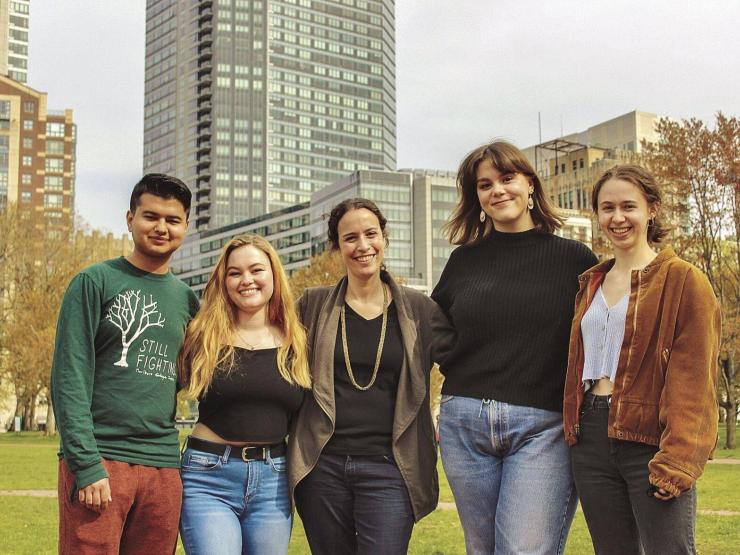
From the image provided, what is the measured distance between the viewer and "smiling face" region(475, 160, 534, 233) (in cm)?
474

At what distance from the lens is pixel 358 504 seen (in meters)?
4.65

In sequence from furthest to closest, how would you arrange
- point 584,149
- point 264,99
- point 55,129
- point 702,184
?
point 264,99 < point 55,129 < point 584,149 < point 702,184

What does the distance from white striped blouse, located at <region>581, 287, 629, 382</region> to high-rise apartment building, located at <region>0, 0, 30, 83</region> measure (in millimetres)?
152481

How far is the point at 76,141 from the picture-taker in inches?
5728

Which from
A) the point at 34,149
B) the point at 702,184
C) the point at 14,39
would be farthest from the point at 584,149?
the point at 14,39

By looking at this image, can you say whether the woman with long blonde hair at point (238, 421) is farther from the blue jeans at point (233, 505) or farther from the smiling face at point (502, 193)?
the smiling face at point (502, 193)

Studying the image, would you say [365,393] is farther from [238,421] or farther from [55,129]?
[55,129]

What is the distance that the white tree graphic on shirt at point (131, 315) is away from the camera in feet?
14.4

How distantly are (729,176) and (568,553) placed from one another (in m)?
16.3

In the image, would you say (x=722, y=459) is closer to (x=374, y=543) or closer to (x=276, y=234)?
(x=374, y=543)

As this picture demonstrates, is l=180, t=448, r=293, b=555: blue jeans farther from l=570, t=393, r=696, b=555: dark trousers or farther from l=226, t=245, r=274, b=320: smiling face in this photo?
Answer: l=570, t=393, r=696, b=555: dark trousers

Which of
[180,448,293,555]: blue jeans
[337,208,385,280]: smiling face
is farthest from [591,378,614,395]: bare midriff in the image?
[180,448,293,555]: blue jeans

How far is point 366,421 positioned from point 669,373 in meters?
1.67

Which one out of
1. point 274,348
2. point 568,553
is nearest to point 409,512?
point 274,348
